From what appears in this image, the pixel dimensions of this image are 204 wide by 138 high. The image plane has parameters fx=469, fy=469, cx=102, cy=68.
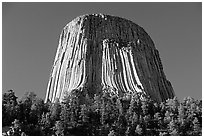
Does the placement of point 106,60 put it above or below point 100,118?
above

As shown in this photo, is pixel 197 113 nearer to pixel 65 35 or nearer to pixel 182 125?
pixel 182 125

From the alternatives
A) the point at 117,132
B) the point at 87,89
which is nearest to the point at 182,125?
the point at 117,132

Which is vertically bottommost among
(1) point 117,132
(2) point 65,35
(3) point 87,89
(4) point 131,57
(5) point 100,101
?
(1) point 117,132

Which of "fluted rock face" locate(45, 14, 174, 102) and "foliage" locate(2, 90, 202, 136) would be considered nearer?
"foliage" locate(2, 90, 202, 136)

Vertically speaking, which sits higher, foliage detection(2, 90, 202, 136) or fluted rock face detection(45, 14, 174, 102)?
fluted rock face detection(45, 14, 174, 102)

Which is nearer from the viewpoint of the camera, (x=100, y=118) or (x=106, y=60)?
(x=100, y=118)
